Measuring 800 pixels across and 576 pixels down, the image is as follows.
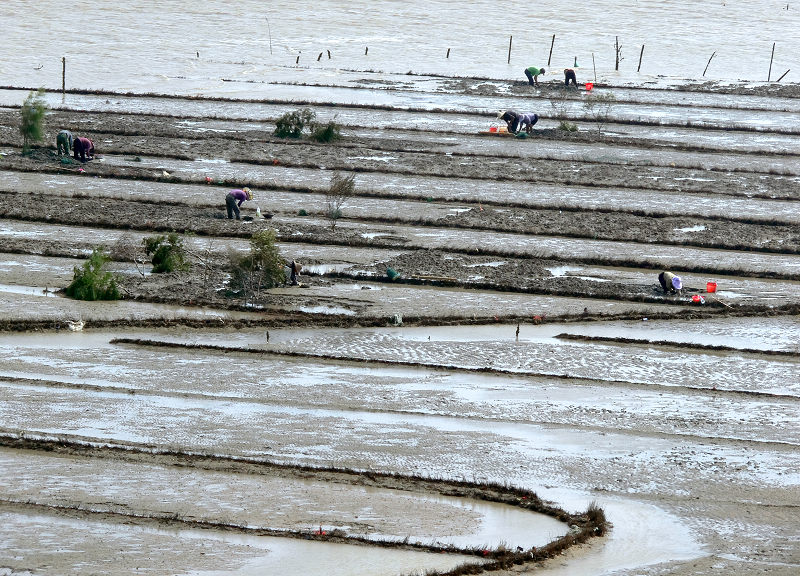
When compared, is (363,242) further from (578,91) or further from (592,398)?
(578,91)

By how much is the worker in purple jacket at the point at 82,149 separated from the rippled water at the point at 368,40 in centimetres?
1080

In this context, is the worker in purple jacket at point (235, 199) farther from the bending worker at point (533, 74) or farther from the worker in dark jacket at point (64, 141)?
the bending worker at point (533, 74)

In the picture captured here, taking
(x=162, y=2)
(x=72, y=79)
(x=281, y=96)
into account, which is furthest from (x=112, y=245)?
(x=162, y=2)

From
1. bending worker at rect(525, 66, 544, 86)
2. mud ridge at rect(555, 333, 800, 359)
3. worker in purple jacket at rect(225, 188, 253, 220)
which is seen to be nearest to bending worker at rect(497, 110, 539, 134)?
bending worker at rect(525, 66, 544, 86)

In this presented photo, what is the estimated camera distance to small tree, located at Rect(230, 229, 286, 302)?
1689cm

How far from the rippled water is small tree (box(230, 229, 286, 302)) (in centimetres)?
1962

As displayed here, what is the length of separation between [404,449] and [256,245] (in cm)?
571

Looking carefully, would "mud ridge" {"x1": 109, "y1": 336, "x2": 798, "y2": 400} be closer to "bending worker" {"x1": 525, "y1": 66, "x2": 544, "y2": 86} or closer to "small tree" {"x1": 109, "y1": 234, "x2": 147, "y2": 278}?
"small tree" {"x1": 109, "y1": 234, "x2": 147, "y2": 278}

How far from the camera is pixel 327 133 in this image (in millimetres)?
28312

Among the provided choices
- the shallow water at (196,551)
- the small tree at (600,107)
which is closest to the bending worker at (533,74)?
the small tree at (600,107)

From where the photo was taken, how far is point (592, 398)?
551 inches

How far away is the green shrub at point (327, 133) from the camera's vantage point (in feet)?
92.8

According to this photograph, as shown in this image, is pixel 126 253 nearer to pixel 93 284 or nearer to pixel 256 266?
pixel 93 284

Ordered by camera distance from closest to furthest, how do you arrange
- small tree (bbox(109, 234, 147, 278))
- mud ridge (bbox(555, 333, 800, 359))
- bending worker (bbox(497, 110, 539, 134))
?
1. mud ridge (bbox(555, 333, 800, 359))
2. small tree (bbox(109, 234, 147, 278))
3. bending worker (bbox(497, 110, 539, 134))
